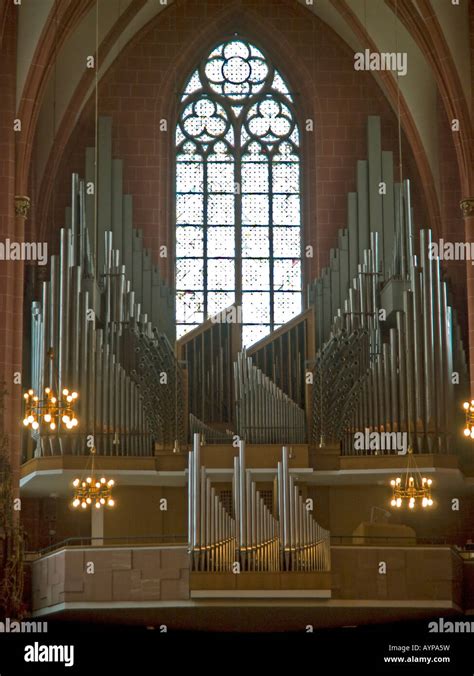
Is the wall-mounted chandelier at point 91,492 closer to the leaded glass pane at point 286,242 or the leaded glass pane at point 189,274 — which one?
the leaded glass pane at point 189,274

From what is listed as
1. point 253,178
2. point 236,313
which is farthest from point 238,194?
point 236,313

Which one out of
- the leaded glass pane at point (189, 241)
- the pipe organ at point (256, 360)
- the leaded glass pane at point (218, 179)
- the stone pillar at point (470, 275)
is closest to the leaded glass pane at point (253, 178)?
the leaded glass pane at point (218, 179)

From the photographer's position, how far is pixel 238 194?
3691 cm

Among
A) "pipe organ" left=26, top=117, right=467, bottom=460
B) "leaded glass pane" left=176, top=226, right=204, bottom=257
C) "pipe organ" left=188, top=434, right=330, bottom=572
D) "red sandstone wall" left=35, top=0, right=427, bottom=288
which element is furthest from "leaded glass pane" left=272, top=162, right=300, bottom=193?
"pipe organ" left=188, top=434, right=330, bottom=572

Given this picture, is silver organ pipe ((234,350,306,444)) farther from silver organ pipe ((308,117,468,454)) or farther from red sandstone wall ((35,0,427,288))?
red sandstone wall ((35,0,427,288))

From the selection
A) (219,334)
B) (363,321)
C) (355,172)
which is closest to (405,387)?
(363,321)

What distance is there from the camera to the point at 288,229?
121 ft

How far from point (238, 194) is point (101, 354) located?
6596mm

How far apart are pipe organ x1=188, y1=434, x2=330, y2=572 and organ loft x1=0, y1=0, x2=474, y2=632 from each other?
4 cm

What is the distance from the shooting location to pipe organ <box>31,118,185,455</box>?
31953 mm

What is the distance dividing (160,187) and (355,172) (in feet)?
14.8

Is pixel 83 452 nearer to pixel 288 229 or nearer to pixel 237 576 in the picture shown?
pixel 237 576

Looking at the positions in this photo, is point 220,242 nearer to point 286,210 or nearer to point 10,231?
point 286,210

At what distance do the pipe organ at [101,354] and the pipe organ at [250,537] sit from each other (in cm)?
363
